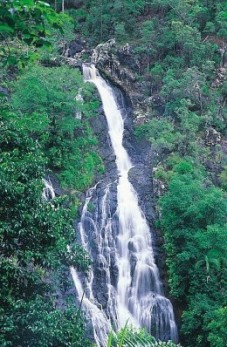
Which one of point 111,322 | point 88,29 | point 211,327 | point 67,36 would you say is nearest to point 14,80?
point 67,36

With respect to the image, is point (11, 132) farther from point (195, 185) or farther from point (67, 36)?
point (67, 36)

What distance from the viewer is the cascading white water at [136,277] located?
17172 mm

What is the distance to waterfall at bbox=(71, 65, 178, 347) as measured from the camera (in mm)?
17016

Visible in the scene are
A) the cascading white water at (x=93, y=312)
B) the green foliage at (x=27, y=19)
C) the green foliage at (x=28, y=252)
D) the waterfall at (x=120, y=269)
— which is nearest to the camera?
the green foliage at (x=27, y=19)

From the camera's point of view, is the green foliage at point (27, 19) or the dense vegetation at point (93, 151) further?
the dense vegetation at point (93, 151)

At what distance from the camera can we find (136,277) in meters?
18.2

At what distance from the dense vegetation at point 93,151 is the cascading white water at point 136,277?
2.30 ft

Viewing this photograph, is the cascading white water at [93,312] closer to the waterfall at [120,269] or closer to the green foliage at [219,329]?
the waterfall at [120,269]

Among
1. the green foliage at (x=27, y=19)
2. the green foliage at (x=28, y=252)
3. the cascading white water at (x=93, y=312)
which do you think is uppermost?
the green foliage at (x=27, y=19)

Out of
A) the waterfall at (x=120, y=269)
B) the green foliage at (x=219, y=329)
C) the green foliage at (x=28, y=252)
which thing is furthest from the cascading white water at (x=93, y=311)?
the green foliage at (x=28, y=252)

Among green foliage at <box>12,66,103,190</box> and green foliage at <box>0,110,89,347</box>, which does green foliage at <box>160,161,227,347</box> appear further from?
green foliage at <box>0,110,89,347</box>

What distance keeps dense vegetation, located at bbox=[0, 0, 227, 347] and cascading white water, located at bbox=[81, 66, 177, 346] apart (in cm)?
70

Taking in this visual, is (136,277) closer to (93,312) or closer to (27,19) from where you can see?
(93,312)

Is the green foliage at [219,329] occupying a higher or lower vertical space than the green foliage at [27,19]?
lower
